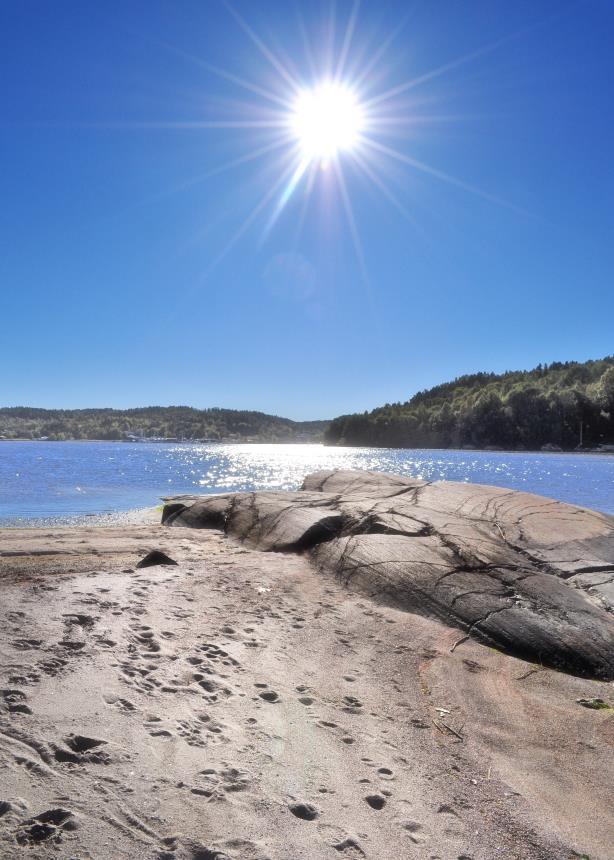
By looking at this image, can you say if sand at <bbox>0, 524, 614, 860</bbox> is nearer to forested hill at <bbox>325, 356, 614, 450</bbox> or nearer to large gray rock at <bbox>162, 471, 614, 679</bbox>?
large gray rock at <bbox>162, 471, 614, 679</bbox>

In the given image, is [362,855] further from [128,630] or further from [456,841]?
[128,630]

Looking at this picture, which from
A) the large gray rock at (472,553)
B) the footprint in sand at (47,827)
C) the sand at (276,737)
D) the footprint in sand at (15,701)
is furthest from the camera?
the large gray rock at (472,553)

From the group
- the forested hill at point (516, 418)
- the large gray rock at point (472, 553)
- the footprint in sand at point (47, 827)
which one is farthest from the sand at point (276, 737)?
the forested hill at point (516, 418)

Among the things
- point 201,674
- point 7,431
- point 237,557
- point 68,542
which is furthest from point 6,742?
point 7,431

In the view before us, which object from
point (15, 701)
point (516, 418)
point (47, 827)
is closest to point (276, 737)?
point (47, 827)

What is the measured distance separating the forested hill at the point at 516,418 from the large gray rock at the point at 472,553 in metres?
105

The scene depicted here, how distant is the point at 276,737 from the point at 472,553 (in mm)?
5457

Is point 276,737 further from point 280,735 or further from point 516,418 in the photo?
point 516,418

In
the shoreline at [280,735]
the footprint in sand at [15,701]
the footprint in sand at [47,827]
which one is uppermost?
the footprint in sand at [15,701]

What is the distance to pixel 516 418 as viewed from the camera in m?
113

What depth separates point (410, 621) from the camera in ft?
23.4

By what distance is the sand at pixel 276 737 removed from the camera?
2.88 metres

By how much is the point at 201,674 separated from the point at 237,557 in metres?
5.72

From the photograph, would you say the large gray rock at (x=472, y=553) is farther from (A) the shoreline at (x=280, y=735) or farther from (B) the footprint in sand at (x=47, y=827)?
(B) the footprint in sand at (x=47, y=827)
